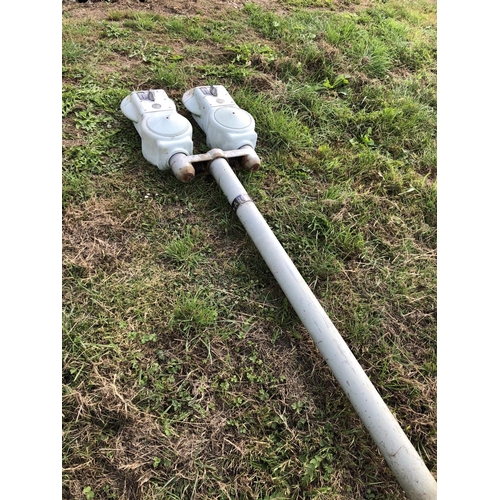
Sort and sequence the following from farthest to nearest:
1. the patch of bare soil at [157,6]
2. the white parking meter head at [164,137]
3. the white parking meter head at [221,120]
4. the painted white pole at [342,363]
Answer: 1. the patch of bare soil at [157,6]
2. the white parking meter head at [221,120]
3. the white parking meter head at [164,137]
4. the painted white pole at [342,363]

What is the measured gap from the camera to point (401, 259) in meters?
2.30

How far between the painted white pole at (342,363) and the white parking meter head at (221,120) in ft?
1.14

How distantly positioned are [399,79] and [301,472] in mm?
2966

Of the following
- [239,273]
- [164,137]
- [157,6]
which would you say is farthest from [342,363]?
[157,6]

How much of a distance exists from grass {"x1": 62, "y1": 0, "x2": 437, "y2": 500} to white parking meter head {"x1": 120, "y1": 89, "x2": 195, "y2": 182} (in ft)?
0.32

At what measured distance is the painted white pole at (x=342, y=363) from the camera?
1.53m

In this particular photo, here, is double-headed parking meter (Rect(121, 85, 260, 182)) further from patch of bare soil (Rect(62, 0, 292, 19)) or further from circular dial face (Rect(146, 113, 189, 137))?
patch of bare soil (Rect(62, 0, 292, 19))

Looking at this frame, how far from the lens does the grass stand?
1.60 meters

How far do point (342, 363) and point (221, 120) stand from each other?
4.90 feet

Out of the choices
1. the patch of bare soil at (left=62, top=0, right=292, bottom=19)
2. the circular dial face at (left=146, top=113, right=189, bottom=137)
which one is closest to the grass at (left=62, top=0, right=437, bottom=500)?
the patch of bare soil at (left=62, top=0, right=292, bottom=19)

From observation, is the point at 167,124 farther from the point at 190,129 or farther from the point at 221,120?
the point at 221,120

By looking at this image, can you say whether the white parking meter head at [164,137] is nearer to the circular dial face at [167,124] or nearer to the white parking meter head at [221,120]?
the circular dial face at [167,124]

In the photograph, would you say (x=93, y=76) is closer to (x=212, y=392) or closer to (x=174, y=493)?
(x=212, y=392)

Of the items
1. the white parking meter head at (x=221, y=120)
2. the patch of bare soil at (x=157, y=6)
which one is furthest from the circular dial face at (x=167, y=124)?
the patch of bare soil at (x=157, y=6)
